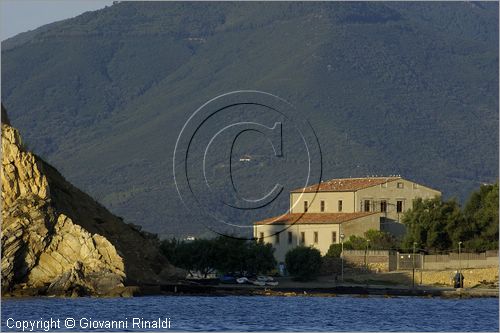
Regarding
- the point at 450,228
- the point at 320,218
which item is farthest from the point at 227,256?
the point at 450,228

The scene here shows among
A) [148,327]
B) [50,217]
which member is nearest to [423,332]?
[148,327]

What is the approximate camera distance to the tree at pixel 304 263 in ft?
342

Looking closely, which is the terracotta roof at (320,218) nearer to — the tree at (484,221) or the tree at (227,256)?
the tree at (484,221)

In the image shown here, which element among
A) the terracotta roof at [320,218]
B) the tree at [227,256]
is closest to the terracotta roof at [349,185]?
the terracotta roof at [320,218]

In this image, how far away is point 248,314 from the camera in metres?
69.6

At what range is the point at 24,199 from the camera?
8469cm

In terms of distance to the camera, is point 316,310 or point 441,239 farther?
point 441,239

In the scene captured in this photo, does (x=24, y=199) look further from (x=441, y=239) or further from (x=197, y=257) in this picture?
→ (x=441, y=239)

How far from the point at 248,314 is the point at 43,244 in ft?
58.9

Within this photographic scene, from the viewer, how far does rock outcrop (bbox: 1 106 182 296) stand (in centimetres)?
8244

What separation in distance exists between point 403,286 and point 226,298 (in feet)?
54.7

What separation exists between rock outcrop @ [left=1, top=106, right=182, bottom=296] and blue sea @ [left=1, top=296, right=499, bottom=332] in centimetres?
352

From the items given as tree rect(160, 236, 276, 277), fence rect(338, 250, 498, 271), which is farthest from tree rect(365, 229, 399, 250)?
tree rect(160, 236, 276, 277)

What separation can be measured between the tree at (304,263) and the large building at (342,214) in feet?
30.9
